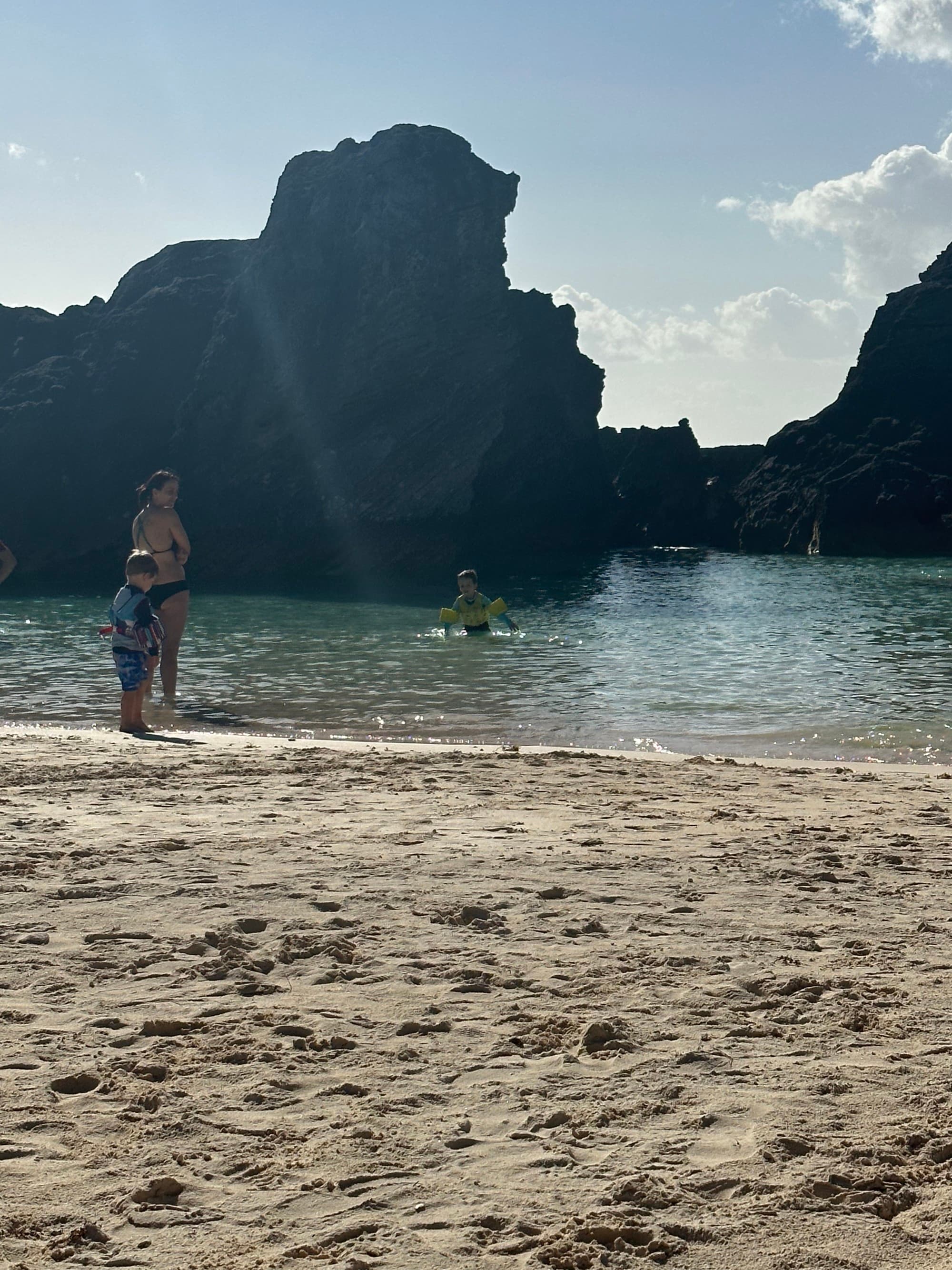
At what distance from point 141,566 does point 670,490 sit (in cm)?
6077

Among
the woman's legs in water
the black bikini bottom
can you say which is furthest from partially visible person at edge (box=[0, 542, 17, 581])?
the woman's legs in water

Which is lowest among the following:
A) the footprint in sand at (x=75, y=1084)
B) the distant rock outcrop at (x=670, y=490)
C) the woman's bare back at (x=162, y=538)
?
the footprint in sand at (x=75, y=1084)

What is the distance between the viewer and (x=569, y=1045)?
3.36 meters

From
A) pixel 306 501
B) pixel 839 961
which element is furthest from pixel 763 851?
pixel 306 501

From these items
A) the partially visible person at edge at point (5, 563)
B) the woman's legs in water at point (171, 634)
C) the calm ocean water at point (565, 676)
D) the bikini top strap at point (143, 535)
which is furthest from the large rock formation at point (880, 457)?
the partially visible person at edge at point (5, 563)

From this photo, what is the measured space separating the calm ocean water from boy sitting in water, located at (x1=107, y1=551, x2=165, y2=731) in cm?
94

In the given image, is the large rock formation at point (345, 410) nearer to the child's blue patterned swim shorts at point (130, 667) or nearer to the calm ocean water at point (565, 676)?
the calm ocean water at point (565, 676)

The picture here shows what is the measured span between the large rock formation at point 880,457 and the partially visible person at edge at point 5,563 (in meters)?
47.4

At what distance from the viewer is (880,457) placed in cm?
5622

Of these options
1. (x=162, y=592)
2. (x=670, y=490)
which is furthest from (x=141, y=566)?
(x=670, y=490)

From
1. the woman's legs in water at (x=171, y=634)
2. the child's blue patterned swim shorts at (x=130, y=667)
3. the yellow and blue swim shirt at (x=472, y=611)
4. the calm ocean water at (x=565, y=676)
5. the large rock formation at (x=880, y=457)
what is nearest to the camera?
the child's blue patterned swim shorts at (x=130, y=667)

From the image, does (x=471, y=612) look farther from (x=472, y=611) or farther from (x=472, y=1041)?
(x=472, y=1041)

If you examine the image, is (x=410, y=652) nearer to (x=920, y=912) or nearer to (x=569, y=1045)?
(x=920, y=912)

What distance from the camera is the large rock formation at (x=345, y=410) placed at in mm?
52406
